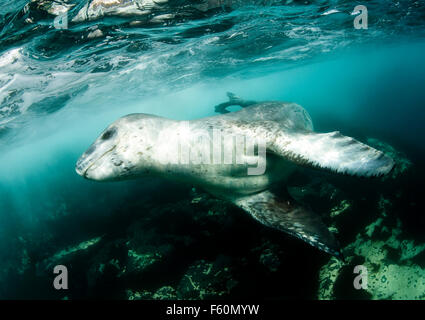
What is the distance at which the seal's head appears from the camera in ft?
9.27

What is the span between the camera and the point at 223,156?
3.00m

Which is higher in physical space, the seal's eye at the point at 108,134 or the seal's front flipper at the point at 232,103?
the seal's eye at the point at 108,134

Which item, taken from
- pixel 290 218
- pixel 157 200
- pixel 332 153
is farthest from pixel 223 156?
pixel 157 200

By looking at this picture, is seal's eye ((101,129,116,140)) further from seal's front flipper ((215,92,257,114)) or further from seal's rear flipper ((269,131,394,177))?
seal's front flipper ((215,92,257,114))

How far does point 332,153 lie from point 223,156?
124 cm

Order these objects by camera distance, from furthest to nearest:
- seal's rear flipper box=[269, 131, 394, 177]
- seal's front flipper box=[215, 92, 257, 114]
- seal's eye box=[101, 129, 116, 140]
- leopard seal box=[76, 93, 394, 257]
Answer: seal's front flipper box=[215, 92, 257, 114] < seal's eye box=[101, 129, 116, 140] < leopard seal box=[76, 93, 394, 257] < seal's rear flipper box=[269, 131, 394, 177]

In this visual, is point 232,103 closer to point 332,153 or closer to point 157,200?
point 157,200

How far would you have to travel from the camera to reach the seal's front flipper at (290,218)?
2381 millimetres

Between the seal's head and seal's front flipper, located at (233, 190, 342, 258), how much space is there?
145cm

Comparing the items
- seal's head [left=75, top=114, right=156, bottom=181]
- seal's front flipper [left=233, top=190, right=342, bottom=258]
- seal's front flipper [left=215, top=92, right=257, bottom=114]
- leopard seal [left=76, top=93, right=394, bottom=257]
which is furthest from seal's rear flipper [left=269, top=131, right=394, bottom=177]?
seal's front flipper [left=215, top=92, right=257, bottom=114]

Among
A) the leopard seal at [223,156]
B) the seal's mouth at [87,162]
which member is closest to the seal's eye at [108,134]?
the leopard seal at [223,156]

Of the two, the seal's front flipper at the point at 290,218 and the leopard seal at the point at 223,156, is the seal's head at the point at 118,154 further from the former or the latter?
the seal's front flipper at the point at 290,218

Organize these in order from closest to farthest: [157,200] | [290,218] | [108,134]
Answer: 1. [290,218]
2. [108,134]
3. [157,200]
